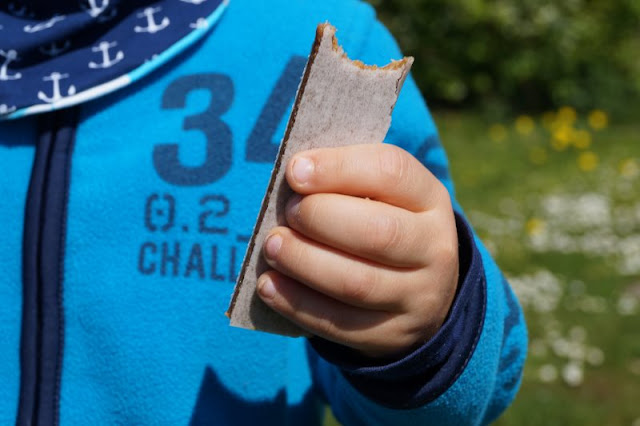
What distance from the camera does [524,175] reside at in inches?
181

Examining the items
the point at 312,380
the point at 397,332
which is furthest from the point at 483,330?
the point at 312,380

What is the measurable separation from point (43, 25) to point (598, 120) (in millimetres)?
5167

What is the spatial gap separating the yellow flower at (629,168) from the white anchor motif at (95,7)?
3970 millimetres

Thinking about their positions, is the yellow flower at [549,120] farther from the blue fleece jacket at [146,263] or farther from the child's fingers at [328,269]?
the child's fingers at [328,269]

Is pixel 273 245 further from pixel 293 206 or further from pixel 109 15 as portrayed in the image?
pixel 109 15

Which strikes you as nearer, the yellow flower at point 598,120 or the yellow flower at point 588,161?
the yellow flower at point 588,161

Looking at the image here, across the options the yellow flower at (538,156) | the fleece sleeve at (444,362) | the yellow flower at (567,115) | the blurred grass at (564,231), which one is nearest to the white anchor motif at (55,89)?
the fleece sleeve at (444,362)

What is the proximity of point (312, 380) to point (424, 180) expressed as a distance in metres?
0.40

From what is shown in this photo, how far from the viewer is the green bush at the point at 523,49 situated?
5.83m

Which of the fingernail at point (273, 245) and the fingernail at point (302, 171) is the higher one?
the fingernail at point (302, 171)

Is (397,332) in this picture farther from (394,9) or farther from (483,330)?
(394,9)

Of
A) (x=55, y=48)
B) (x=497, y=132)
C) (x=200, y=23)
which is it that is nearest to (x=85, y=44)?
(x=55, y=48)

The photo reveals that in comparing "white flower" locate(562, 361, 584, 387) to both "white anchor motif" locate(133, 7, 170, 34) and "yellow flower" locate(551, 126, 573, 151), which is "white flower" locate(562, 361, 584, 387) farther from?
"yellow flower" locate(551, 126, 573, 151)

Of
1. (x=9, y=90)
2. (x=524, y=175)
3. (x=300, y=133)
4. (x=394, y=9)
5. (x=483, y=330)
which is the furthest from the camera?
(x=394, y=9)
